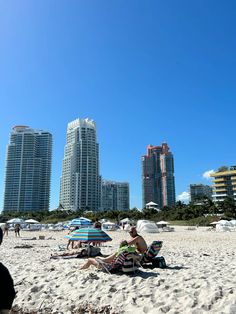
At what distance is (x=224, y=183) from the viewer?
4023 inches

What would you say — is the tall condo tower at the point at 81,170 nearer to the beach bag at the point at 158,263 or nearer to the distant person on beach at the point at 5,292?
the beach bag at the point at 158,263

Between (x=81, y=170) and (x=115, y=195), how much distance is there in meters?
30.6

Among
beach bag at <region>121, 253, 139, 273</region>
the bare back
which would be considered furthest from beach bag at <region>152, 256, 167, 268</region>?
beach bag at <region>121, 253, 139, 273</region>

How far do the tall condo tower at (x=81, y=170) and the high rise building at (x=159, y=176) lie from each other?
112 feet

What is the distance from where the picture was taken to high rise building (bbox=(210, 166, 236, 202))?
99.8 metres

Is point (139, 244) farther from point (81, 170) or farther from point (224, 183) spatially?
point (81, 170)

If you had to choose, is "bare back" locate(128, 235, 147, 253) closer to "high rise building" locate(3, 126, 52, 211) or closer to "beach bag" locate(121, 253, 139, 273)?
"beach bag" locate(121, 253, 139, 273)

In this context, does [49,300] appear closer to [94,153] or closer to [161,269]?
[161,269]

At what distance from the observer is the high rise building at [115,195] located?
13925cm

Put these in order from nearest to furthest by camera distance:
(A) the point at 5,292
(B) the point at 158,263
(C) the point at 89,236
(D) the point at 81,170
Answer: (A) the point at 5,292, (B) the point at 158,263, (C) the point at 89,236, (D) the point at 81,170

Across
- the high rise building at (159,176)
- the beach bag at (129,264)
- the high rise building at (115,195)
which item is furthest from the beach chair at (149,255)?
the high rise building at (159,176)

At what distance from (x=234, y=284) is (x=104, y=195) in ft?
443

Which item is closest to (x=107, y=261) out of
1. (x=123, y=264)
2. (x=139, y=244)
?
(x=123, y=264)

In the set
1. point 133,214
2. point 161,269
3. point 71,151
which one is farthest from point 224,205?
point 71,151
